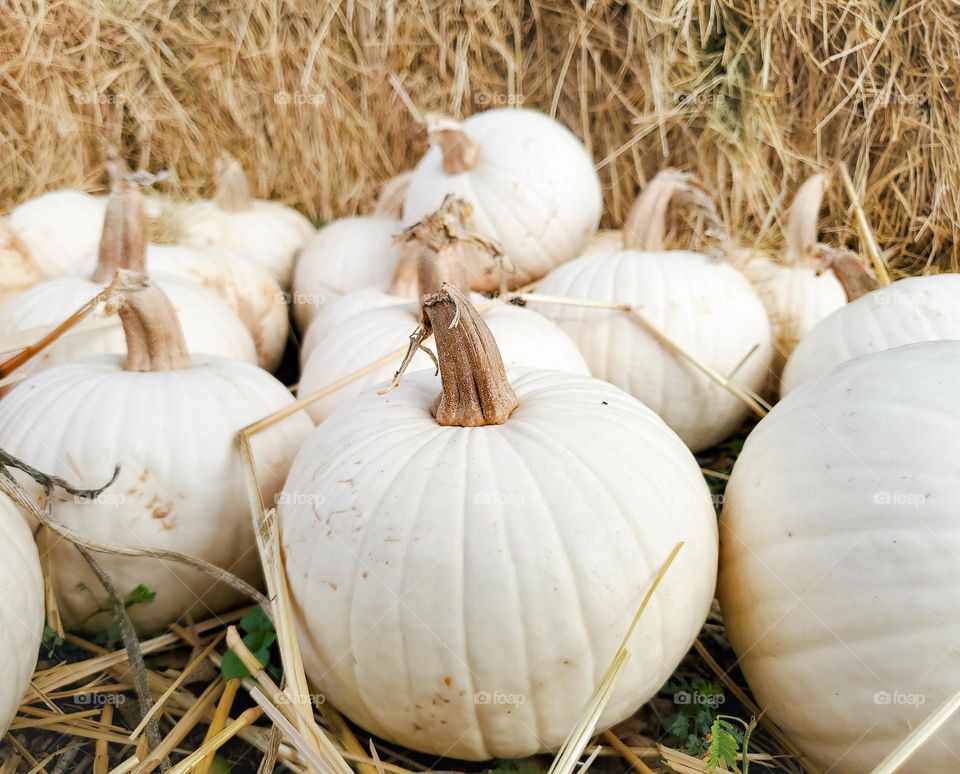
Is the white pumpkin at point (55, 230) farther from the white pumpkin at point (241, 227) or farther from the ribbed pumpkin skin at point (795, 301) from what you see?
the ribbed pumpkin skin at point (795, 301)

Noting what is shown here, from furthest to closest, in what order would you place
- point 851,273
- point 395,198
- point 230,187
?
point 230,187 → point 395,198 → point 851,273

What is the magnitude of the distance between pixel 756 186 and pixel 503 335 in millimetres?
1437

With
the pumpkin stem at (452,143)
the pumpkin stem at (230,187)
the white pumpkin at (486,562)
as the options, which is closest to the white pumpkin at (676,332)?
the pumpkin stem at (452,143)

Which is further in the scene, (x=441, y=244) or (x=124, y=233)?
(x=124, y=233)

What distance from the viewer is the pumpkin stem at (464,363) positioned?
118cm

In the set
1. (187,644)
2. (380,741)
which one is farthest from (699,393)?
(187,644)

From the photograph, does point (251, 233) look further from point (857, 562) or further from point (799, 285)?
point (857, 562)

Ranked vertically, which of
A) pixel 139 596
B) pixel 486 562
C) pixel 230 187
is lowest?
Result: pixel 139 596

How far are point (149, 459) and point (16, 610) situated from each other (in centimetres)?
37

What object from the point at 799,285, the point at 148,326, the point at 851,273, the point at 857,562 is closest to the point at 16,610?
the point at 148,326

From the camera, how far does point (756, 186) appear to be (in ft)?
8.60

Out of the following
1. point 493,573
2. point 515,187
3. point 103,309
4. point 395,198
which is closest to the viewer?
point 493,573

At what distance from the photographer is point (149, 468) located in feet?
4.56

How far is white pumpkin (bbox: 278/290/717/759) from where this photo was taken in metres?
1.03
